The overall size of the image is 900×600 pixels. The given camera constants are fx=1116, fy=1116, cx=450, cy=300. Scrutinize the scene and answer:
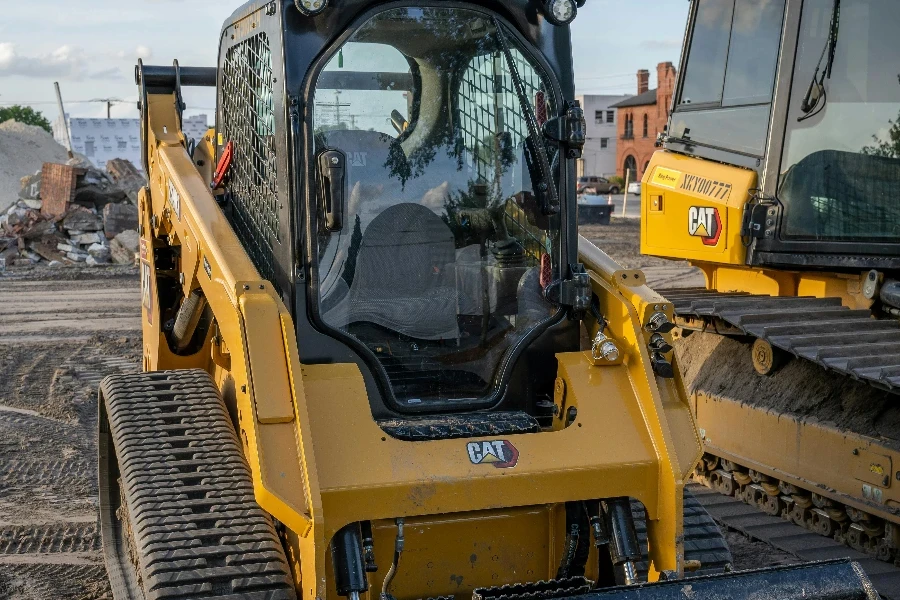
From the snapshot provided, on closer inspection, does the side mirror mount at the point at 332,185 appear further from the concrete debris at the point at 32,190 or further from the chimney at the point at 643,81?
the chimney at the point at 643,81

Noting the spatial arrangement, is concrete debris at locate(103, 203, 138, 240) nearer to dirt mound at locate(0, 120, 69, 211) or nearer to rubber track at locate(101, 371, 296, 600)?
dirt mound at locate(0, 120, 69, 211)

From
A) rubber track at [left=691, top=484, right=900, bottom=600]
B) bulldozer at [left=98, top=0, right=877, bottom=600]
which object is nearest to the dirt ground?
rubber track at [left=691, top=484, right=900, bottom=600]

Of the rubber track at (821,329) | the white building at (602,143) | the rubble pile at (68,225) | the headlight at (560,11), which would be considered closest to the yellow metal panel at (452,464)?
the headlight at (560,11)

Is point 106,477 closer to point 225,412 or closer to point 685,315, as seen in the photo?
point 225,412

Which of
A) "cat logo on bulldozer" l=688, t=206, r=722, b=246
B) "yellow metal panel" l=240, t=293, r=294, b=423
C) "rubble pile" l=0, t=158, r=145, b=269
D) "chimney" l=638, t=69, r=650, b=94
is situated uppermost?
"chimney" l=638, t=69, r=650, b=94

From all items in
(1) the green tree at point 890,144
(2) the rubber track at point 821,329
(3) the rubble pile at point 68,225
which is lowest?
(3) the rubble pile at point 68,225

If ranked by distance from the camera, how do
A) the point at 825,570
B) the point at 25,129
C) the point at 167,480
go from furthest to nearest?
the point at 25,129 → the point at 167,480 → the point at 825,570

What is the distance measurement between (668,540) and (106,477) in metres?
2.65

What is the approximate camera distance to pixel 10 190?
33.2 metres

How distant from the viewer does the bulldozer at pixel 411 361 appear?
11.9 feet

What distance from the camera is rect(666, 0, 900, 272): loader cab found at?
19.7ft

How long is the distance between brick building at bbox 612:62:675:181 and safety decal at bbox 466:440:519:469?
60199mm

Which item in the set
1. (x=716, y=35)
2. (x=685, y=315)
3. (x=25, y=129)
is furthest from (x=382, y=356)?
(x=25, y=129)

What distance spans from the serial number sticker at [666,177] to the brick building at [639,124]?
5646 centimetres
